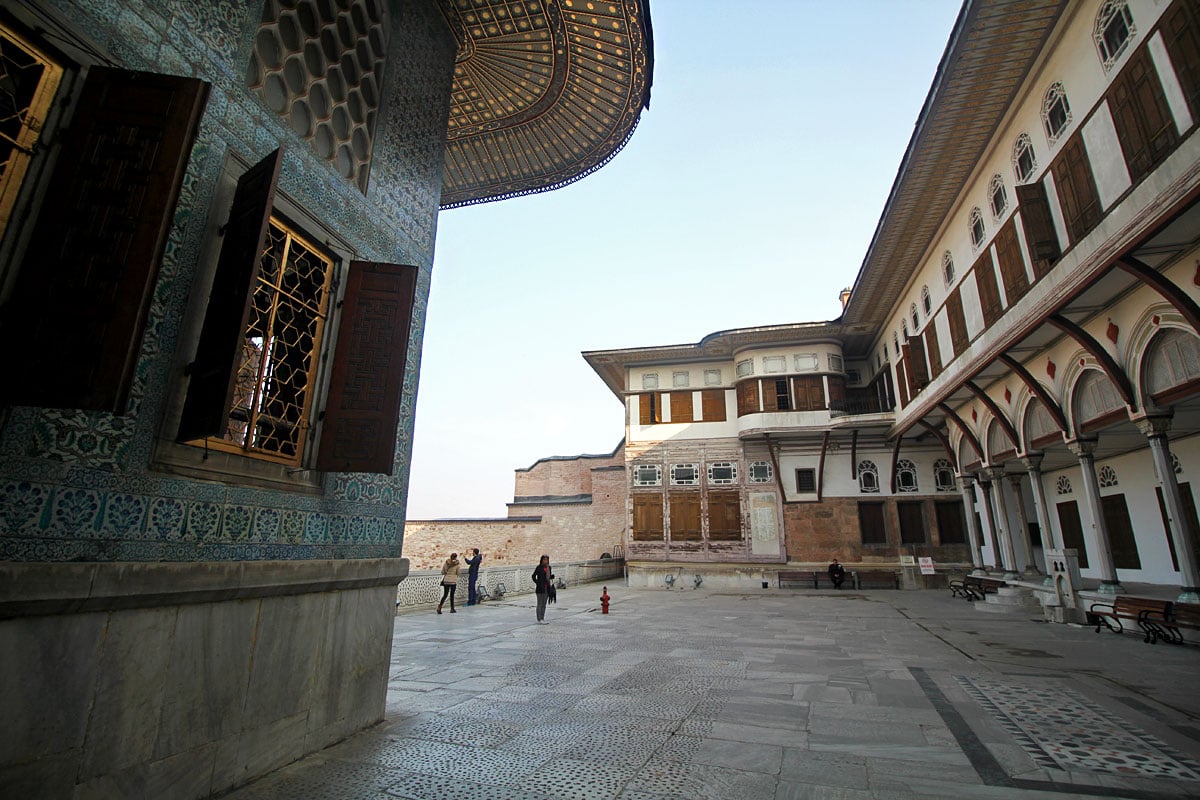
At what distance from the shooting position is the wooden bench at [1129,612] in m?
7.62

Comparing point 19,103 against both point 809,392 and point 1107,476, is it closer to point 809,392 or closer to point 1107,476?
point 1107,476

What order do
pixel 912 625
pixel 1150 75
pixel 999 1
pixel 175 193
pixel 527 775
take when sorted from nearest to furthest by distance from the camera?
pixel 175 193 < pixel 527 775 < pixel 1150 75 < pixel 999 1 < pixel 912 625

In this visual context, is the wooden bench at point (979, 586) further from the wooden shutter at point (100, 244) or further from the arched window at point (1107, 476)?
the wooden shutter at point (100, 244)

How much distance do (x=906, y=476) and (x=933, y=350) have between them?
242 inches

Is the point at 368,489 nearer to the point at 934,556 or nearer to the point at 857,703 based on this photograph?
the point at 857,703

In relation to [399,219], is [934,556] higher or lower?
lower

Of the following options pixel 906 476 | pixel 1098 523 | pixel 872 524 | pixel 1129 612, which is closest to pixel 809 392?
pixel 906 476

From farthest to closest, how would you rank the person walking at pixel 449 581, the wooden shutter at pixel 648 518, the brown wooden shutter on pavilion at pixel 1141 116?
the wooden shutter at pixel 648 518 < the person walking at pixel 449 581 < the brown wooden shutter on pavilion at pixel 1141 116

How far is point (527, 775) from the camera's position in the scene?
10.3 ft

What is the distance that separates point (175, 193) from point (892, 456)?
19.1 meters

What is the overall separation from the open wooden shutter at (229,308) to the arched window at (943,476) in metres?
19.8

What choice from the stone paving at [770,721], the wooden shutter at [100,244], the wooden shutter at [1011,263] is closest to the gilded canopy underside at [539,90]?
the wooden shutter at [100,244]

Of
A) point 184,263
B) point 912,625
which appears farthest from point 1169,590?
point 184,263

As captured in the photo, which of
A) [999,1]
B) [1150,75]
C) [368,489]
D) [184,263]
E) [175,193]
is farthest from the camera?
[999,1]
